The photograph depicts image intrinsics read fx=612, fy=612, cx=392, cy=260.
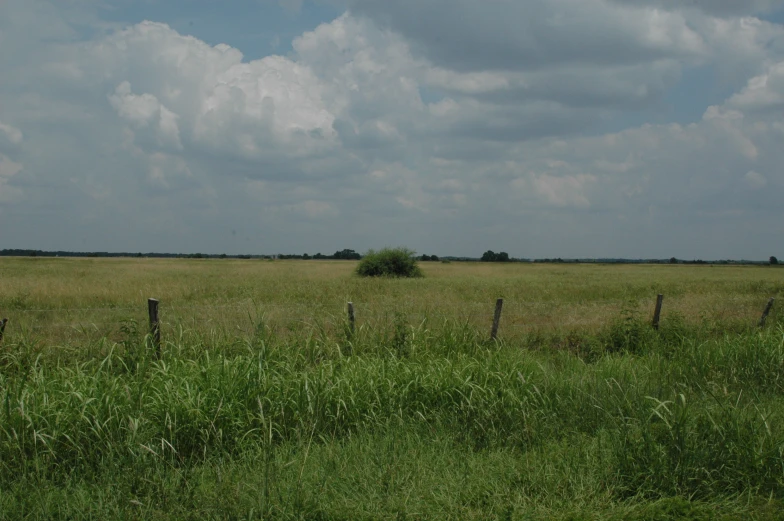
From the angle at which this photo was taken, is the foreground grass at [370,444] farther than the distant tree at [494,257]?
No

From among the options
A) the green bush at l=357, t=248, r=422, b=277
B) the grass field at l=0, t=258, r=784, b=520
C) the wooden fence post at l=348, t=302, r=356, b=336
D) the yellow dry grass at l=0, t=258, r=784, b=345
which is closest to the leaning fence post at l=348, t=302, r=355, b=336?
the wooden fence post at l=348, t=302, r=356, b=336

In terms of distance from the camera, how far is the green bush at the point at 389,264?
51.0m

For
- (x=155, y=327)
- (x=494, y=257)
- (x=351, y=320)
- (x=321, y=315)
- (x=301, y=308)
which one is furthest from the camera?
(x=494, y=257)

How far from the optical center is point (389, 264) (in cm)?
5147

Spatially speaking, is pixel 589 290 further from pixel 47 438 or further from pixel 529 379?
pixel 47 438

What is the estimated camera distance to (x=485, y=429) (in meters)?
6.24

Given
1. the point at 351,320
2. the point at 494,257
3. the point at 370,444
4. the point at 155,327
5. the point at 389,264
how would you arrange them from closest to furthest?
the point at 370,444
the point at 155,327
the point at 351,320
the point at 389,264
the point at 494,257

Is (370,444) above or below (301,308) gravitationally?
below

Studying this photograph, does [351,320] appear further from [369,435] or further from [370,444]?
[370,444]

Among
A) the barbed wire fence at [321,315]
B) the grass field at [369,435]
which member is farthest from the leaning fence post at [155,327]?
the grass field at [369,435]

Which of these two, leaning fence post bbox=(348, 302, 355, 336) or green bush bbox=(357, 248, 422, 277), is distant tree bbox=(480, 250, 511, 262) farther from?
leaning fence post bbox=(348, 302, 355, 336)

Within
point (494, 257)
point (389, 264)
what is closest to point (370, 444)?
point (389, 264)

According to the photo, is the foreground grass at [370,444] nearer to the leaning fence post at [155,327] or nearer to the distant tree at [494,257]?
the leaning fence post at [155,327]

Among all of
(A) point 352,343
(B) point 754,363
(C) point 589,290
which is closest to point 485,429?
(A) point 352,343
